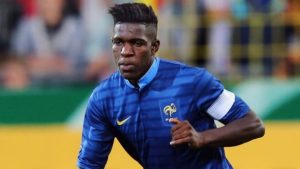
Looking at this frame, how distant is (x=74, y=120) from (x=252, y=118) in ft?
16.2

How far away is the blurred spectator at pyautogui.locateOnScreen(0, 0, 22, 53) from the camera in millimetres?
9797

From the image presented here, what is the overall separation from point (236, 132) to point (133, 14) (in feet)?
2.56

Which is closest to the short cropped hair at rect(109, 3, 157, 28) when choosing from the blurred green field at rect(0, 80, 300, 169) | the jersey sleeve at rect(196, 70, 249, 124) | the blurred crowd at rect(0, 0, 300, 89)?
the jersey sleeve at rect(196, 70, 249, 124)

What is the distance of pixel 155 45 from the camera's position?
4.90 m

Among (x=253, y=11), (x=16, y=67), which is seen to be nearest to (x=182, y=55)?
(x=253, y=11)

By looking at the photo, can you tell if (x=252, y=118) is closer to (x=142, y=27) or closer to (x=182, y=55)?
(x=142, y=27)

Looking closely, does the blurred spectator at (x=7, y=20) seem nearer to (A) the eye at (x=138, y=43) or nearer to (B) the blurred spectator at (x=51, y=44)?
(B) the blurred spectator at (x=51, y=44)

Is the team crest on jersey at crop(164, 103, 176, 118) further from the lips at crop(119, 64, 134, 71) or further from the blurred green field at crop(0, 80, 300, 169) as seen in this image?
the blurred green field at crop(0, 80, 300, 169)

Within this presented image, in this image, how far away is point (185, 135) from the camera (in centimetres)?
454

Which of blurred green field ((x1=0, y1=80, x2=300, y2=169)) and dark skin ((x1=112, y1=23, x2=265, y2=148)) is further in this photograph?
blurred green field ((x1=0, y1=80, x2=300, y2=169))

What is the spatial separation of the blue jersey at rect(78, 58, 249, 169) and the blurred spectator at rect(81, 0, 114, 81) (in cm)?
466

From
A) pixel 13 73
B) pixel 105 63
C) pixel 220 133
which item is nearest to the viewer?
pixel 220 133

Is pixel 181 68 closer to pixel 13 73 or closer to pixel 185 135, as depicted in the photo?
pixel 185 135

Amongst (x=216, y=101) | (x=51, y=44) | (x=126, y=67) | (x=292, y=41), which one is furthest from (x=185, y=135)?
(x=292, y=41)
